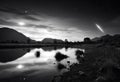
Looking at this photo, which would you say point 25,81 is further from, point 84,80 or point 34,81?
point 84,80

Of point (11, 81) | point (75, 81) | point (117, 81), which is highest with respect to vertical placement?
point (117, 81)

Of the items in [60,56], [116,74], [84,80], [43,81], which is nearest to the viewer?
[116,74]

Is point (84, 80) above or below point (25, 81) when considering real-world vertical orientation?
above

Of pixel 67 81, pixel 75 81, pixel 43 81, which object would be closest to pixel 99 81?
pixel 75 81

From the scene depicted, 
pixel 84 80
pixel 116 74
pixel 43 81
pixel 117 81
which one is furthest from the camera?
Answer: pixel 43 81

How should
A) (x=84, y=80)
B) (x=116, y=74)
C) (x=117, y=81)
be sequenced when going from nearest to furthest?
1. (x=117, y=81)
2. (x=116, y=74)
3. (x=84, y=80)

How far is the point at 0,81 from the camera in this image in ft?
Result: 46.2

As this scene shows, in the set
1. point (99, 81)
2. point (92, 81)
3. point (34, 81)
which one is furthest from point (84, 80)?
point (34, 81)

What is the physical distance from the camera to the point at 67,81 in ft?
40.2

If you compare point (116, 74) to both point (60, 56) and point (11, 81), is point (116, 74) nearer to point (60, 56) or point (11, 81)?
point (11, 81)

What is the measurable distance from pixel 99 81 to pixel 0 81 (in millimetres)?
14241

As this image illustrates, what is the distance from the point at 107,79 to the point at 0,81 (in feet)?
49.7

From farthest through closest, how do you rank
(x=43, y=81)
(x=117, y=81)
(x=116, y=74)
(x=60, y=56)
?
1. (x=60, y=56)
2. (x=43, y=81)
3. (x=116, y=74)
4. (x=117, y=81)

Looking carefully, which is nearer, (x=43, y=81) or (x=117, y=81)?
(x=117, y=81)
